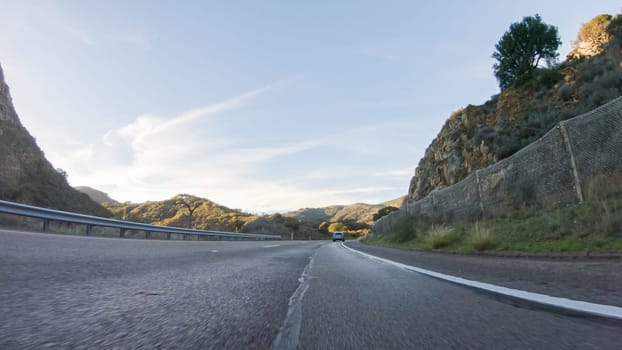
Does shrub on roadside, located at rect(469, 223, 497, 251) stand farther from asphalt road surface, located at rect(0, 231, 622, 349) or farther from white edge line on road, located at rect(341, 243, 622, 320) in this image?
asphalt road surface, located at rect(0, 231, 622, 349)

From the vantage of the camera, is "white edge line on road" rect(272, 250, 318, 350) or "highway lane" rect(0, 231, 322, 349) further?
"white edge line on road" rect(272, 250, 318, 350)

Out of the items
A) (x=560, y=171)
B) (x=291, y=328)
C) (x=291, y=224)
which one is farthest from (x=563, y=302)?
(x=291, y=224)

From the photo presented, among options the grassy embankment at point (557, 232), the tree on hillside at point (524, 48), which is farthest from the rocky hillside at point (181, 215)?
the grassy embankment at point (557, 232)

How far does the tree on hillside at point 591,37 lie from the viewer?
29625 millimetres

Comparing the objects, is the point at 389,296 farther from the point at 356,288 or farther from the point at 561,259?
the point at 561,259

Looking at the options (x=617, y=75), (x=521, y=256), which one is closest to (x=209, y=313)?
(x=521, y=256)

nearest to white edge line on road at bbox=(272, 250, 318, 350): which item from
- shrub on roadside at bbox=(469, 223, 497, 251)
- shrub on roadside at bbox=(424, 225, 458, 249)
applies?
shrub on roadside at bbox=(469, 223, 497, 251)

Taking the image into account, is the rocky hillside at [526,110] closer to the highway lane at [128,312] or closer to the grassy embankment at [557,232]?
Answer: the grassy embankment at [557,232]

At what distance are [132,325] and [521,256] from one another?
6.86 meters

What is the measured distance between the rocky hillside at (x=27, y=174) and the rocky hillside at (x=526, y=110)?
38.2 metres

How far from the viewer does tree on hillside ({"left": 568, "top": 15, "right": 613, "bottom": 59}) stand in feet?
97.2

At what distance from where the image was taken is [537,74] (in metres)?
29.4

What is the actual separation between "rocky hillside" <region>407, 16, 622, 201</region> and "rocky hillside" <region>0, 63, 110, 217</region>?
38.2 meters

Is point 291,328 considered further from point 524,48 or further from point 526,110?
point 524,48
